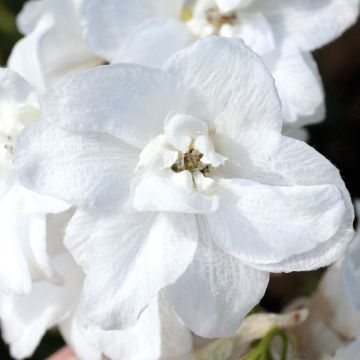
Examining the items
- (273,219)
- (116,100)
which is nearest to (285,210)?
(273,219)

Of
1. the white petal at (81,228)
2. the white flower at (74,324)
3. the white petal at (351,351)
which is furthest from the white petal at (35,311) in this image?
the white petal at (351,351)

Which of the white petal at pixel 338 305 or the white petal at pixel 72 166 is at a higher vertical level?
the white petal at pixel 72 166

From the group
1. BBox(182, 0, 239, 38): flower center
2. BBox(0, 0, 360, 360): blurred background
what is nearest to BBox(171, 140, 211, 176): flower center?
BBox(182, 0, 239, 38): flower center

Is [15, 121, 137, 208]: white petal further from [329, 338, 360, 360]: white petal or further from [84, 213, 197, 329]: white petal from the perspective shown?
[329, 338, 360, 360]: white petal

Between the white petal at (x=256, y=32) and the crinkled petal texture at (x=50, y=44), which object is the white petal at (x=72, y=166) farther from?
the white petal at (x=256, y=32)

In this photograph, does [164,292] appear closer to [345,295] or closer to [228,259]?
[228,259]

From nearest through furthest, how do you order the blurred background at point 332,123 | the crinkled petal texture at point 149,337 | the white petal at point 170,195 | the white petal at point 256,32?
the white petal at point 170,195 < the crinkled petal texture at point 149,337 < the white petal at point 256,32 < the blurred background at point 332,123

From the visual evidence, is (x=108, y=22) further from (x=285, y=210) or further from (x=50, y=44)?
(x=285, y=210)
